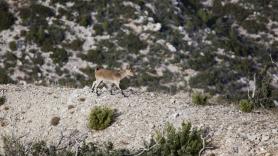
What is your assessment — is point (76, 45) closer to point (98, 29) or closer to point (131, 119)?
point (98, 29)

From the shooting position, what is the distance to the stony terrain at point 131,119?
19078mm

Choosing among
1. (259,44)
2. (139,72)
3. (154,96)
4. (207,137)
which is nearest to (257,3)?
(259,44)

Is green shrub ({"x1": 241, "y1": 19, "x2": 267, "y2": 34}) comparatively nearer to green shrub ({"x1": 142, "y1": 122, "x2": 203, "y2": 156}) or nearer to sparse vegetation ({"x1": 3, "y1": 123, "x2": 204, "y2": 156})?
sparse vegetation ({"x1": 3, "y1": 123, "x2": 204, "y2": 156})

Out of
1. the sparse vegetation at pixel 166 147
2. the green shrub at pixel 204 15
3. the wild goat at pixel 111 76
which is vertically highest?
the green shrub at pixel 204 15

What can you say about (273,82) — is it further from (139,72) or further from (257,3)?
→ (257,3)

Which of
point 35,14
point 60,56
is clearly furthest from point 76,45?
point 35,14

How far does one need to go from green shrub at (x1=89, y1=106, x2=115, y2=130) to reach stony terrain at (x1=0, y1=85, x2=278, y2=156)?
222 millimetres

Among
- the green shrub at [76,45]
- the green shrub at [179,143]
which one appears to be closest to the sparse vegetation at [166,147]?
the green shrub at [179,143]

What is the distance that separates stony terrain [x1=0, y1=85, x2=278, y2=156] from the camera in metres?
19.1

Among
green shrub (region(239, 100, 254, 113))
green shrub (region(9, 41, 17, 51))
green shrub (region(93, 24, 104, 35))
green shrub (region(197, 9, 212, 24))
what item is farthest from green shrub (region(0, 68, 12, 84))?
green shrub (region(239, 100, 254, 113))

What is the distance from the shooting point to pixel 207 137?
19.5 metres

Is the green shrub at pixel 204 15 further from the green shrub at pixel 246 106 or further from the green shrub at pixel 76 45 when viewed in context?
the green shrub at pixel 246 106

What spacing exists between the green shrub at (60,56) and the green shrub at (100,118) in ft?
89.5

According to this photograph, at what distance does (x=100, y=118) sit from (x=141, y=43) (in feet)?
95.8
